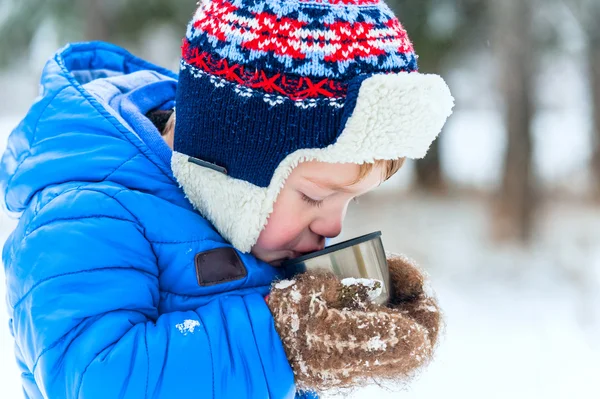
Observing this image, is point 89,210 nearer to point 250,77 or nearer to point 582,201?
point 250,77

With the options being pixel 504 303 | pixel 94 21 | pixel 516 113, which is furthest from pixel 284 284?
pixel 94 21

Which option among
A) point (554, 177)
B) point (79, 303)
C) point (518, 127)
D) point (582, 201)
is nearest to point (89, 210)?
point (79, 303)

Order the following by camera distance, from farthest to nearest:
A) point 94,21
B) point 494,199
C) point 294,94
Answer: point 94,21 → point 494,199 → point 294,94

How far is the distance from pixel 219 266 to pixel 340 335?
0.27 metres

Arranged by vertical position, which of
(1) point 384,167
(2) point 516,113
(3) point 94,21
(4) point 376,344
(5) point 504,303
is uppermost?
(1) point 384,167

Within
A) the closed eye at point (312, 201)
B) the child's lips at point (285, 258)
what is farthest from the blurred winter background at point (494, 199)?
the closed eye at point (312, 201)

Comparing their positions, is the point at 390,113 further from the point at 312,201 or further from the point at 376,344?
the point at 376,344

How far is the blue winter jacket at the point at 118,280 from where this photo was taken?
1.01m

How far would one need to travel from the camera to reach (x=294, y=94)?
1129 mm

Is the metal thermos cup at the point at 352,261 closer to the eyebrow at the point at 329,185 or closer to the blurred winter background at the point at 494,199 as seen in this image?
the eyebrow at the point at 329,185

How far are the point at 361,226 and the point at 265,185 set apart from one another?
579 centimetres

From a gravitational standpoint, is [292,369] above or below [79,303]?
below

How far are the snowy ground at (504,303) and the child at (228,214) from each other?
259 millimetres

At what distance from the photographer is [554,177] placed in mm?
7641
